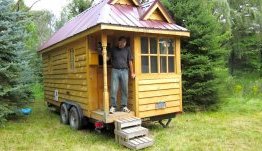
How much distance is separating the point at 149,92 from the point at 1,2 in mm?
5284

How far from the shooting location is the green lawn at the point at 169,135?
701 centimetres

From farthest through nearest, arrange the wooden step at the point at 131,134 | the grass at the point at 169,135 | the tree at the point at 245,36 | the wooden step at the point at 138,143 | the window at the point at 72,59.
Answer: the tree at the point at 245,36, the window at the point at 72,59, the grass at the point at 169,135, the wooden step at the point at 131,134, the wooden step at the point at 138,143

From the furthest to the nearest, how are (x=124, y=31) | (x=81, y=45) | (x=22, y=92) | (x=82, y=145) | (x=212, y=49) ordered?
(x=212, y=49)
(x=22, y=92)
(x=81, y=45)
(x=124, y=31)
(x=82, y=145)

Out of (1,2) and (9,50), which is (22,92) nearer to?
(9,50)

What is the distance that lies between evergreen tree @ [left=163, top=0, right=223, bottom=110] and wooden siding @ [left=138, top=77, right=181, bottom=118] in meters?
2.61

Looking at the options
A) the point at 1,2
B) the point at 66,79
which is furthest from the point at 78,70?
the point at 1,2

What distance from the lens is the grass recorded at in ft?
23.0

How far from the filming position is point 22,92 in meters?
10.1

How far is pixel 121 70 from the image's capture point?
779 centimetres

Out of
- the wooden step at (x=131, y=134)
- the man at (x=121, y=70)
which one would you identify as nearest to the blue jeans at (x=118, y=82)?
the man at (x=121, y=70)

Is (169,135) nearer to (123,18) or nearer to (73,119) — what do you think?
(73,119)

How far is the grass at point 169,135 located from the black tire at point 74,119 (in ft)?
0.60

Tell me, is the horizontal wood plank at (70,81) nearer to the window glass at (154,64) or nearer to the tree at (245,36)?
the window glass at (154,64)

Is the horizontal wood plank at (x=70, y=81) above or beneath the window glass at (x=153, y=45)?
beneath
